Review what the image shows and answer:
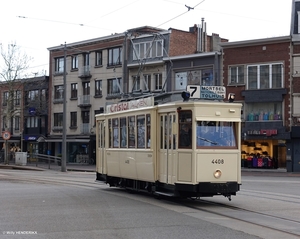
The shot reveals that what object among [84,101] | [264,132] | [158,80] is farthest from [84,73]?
[264,132]

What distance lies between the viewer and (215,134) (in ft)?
47.2

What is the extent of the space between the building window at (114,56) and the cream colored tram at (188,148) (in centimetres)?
3560

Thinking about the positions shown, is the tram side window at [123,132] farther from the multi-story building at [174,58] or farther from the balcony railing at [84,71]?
the balcony railing at [84,71]

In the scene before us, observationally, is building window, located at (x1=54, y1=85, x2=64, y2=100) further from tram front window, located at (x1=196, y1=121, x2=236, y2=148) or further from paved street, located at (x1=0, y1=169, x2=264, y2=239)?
tram front window, located at (x1=196, y1=121, x2=236, y2=148)

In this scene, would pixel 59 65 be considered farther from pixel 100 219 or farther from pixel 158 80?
pixel 100 219

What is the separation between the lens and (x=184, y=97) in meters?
14.5

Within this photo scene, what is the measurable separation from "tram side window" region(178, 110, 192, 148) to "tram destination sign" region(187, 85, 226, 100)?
1.83ft

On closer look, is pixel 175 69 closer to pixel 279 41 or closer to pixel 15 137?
pixel 279 41

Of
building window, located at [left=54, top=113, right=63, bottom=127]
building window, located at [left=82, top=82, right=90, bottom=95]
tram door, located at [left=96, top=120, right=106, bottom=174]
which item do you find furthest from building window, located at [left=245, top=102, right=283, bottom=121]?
building window, located at [left=54, top=113, right=63, bottom=127]

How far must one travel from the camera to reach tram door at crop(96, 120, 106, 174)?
19.8 metres

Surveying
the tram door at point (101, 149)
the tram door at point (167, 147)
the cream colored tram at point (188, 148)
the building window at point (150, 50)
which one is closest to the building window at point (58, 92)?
the building window at point (150, 50)

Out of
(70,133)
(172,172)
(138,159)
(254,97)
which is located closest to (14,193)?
(138,159)

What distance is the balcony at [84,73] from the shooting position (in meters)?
54.8

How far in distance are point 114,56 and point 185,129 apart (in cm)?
3904
